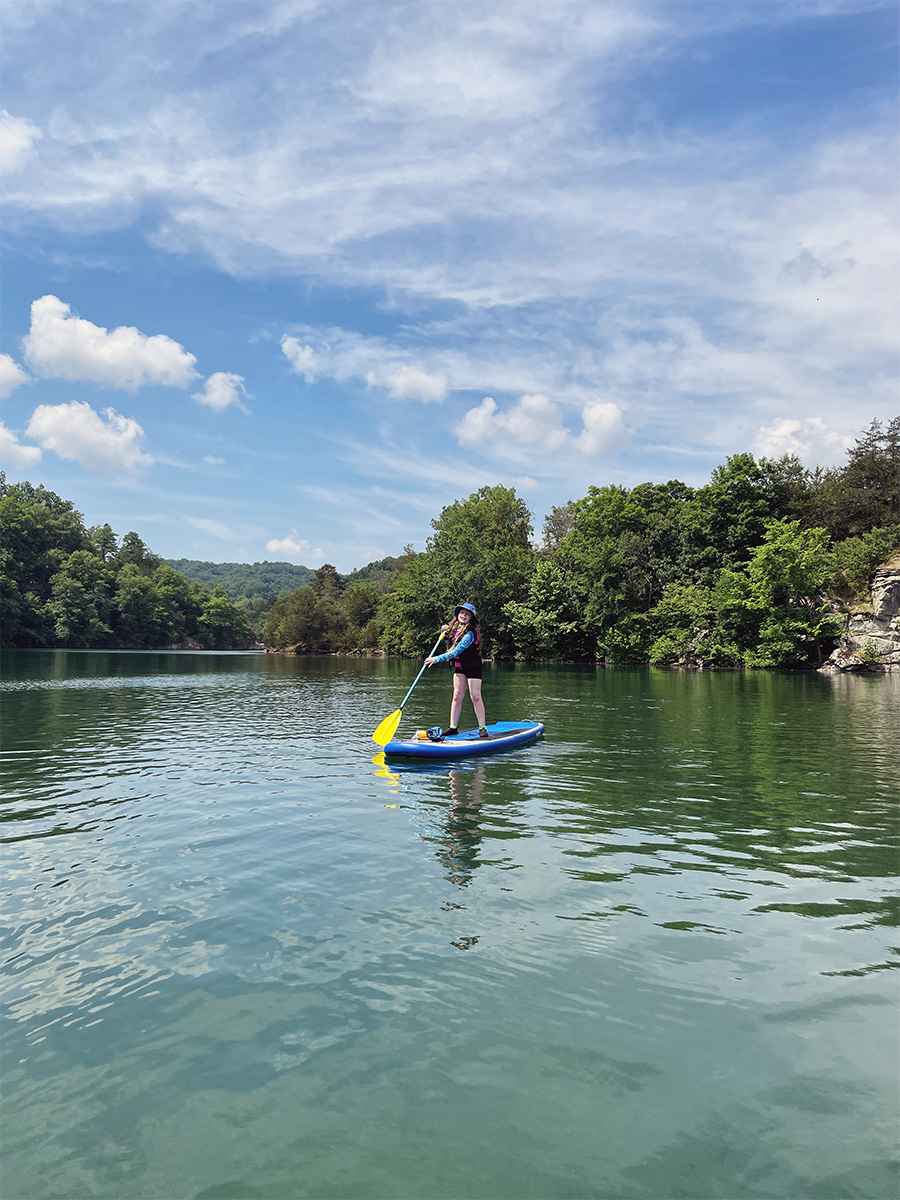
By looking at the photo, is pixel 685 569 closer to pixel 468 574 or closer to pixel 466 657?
pixel 468 574

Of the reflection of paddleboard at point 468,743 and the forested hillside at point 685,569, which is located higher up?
the forested hillside at point 685,569

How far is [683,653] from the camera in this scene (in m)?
54.1

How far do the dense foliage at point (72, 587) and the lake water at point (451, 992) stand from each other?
4040 inches

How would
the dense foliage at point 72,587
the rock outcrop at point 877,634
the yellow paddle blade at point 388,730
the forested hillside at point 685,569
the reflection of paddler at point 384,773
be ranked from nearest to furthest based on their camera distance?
the reflection of paddler at point 384,773 → the yellow paddle blade at point 388,730 → the rock outcrop at point 877,634 → the forested hillside at point 685,569 → the dense foliage at point 72,587

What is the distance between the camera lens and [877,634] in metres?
43.4

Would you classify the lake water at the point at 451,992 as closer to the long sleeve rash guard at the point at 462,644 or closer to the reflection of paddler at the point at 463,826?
the reflection of paddler at the point at 463,826

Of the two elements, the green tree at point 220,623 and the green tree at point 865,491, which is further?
the green tree at point 220,623

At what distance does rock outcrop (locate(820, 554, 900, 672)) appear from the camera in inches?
1686

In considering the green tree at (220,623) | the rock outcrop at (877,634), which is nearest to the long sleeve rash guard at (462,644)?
the rock outcrop at (877,634)

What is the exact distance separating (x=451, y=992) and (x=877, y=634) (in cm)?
4702

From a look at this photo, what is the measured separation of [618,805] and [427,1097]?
6735mm

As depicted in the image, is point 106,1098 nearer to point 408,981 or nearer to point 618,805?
point 408,981

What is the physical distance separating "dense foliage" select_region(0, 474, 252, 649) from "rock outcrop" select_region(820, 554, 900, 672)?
9710 centimetres

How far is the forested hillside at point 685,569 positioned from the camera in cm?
4691
